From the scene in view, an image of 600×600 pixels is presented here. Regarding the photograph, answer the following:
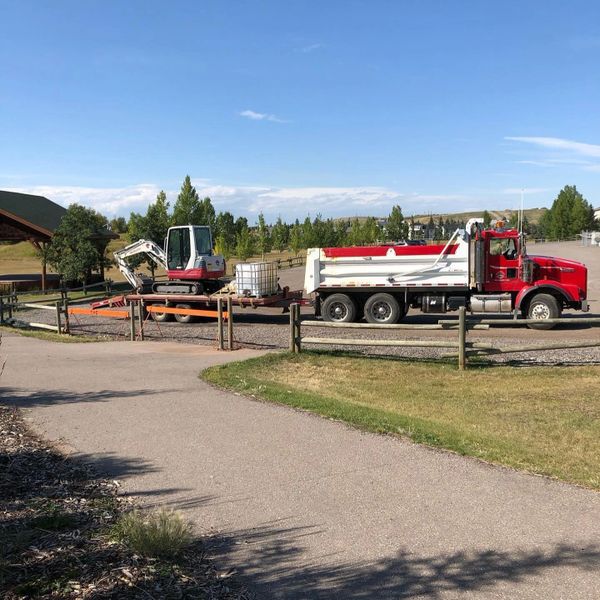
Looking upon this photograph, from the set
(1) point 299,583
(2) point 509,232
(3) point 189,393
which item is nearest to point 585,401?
(3) point 189,393

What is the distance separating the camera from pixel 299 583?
12.3 ft

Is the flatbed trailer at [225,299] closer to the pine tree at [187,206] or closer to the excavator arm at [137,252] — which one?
the excavator arm at [137,252]

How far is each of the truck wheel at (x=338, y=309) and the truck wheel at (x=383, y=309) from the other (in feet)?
1.64

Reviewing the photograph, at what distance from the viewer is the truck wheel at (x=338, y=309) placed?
18.6 metres

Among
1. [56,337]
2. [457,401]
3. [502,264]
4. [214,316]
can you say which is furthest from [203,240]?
[457,401]

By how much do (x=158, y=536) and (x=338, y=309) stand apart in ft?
49.0

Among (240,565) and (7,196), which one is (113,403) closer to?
(240,565)

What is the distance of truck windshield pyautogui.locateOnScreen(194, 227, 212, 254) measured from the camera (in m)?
21.2

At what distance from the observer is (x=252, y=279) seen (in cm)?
1889

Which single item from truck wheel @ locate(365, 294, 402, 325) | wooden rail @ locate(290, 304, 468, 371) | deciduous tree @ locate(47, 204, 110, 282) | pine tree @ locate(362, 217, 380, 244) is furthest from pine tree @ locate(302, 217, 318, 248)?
wooden rail @ locate(290, 304, 468, 371)

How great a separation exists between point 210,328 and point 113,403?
Answer: 35.6ft

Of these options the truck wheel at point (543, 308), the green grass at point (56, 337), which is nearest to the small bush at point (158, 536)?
the green grass at point (56, 337)

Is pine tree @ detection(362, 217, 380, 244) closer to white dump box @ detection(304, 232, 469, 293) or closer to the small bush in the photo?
white dump box @ detection(304, 232, 469, 293)

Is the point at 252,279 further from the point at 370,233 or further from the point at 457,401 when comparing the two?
the point at 370,233
